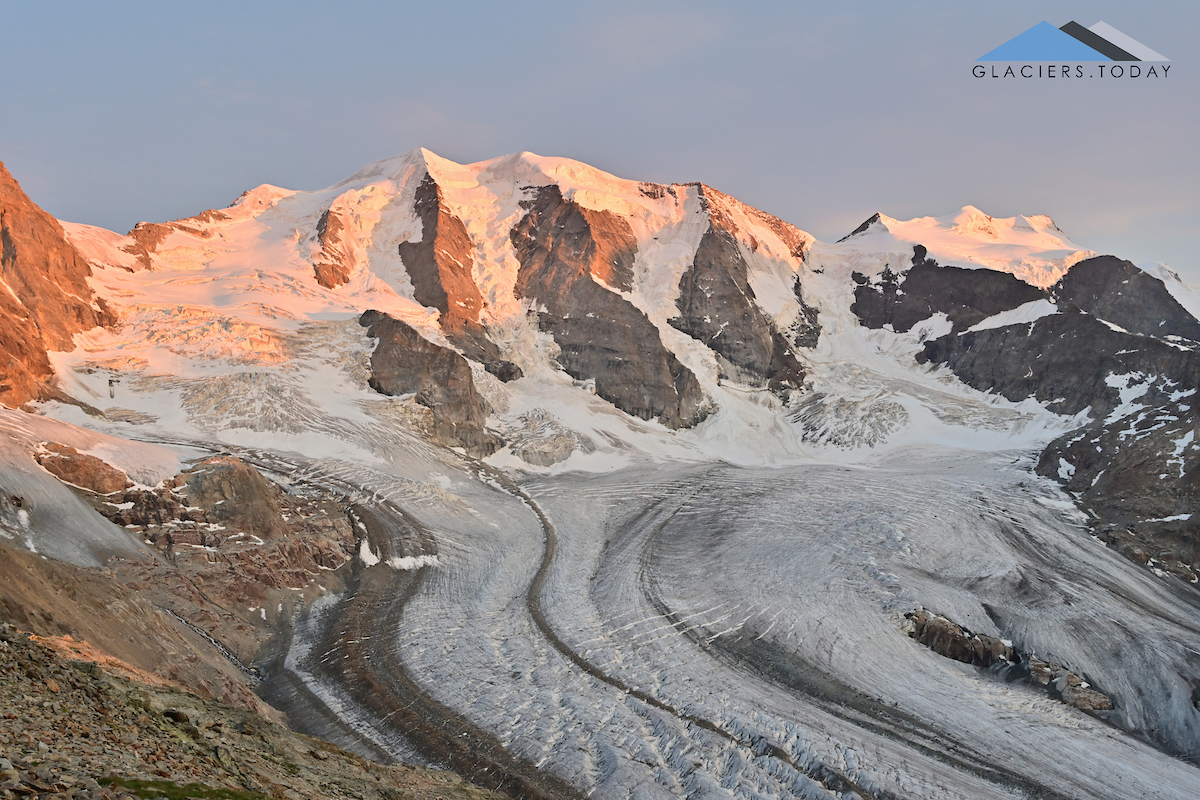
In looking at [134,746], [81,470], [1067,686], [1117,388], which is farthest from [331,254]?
[1117,388]

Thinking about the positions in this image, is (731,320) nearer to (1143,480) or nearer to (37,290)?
(1143,480)

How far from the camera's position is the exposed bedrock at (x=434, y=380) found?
74.9 m

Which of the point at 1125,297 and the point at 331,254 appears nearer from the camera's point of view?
the point at 331,254

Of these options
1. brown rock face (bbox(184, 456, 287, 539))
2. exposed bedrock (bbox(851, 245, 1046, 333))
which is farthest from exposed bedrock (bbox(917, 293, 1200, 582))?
brown rock face (bbox(184, 456, 287, 539))

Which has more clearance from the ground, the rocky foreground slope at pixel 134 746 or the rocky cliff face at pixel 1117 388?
the rocky cliff face at pixel 1117 388

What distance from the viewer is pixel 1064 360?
8988cm

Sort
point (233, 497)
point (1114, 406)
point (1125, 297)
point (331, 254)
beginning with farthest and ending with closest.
Answer: point (1125, 297) → point (331, 254) → point (1114, 406) → point (233, 497)

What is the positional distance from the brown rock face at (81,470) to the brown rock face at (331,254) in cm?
5199

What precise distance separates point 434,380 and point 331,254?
95.4ft

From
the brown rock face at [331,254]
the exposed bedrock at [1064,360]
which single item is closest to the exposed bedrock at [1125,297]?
the exposed bedrock at [1064,360]

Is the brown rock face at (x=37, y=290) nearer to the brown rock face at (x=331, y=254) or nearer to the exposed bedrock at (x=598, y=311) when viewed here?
the brown rock face at (x=331, y=254)

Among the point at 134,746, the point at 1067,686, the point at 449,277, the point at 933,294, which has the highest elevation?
the point at 933,294

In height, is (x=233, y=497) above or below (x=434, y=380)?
below

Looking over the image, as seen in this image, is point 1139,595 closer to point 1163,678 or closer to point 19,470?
point 1163,678
